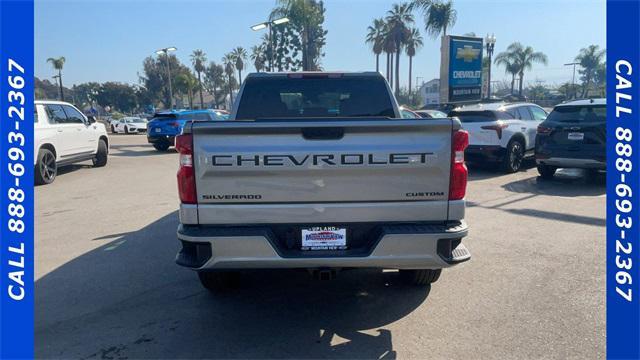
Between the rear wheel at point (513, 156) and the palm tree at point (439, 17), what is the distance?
27.3m

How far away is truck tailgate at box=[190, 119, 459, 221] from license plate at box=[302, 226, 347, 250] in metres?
0.23

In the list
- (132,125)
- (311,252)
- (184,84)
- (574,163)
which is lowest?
(311,252)

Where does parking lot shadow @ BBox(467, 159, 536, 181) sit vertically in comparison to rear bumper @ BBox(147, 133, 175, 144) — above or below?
below

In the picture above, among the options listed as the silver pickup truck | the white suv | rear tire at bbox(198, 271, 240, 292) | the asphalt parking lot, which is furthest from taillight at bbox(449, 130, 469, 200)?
the white suv

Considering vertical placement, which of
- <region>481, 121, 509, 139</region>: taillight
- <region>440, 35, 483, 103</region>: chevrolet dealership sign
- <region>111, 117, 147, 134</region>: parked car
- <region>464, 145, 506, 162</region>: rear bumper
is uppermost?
<region>440, 35, 483, 103</region>: chevrolet dealership sign

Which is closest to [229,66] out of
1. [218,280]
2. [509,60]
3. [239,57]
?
[239,57]

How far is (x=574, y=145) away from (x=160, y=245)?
835cm

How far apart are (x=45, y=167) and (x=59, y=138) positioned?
0.93 metres

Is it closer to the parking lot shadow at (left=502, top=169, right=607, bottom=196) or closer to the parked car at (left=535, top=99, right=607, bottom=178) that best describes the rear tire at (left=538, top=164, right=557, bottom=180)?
the parking lot shadow at (left=502, top=169, right=607, bottom=196)

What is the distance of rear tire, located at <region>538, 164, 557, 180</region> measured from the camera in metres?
10.2

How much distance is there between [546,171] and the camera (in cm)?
1027

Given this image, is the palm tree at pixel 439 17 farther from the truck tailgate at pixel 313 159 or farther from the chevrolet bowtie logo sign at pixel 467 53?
the truck tailgate at pixel 313 159

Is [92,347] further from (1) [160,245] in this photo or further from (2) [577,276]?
(2) [577,276]

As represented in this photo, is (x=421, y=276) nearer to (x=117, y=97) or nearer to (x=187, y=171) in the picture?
(x=187, y=171)
